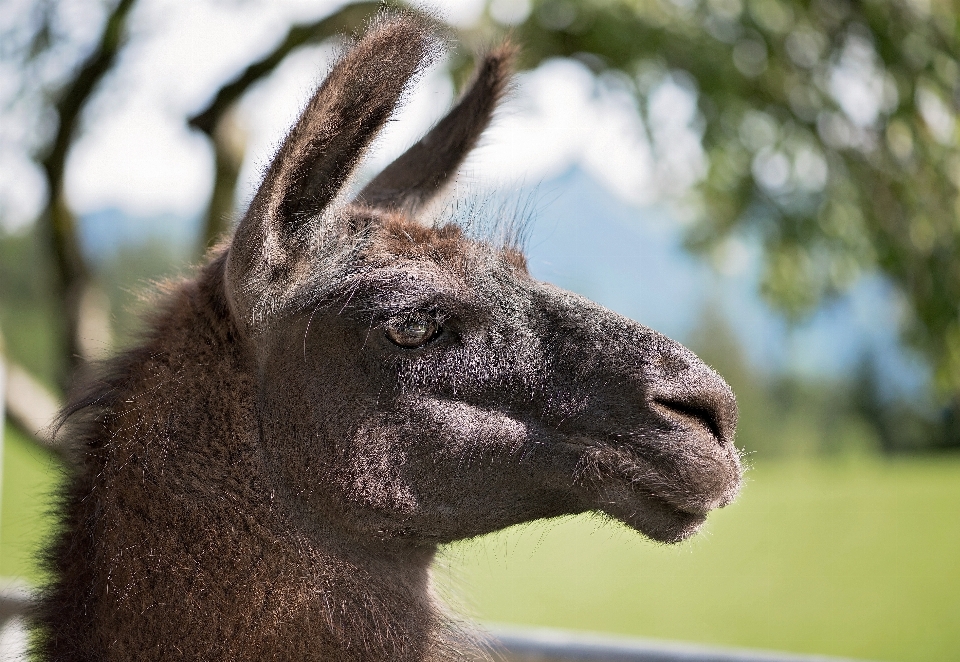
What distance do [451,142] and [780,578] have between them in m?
15.3

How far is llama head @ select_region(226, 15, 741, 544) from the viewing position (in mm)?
2459

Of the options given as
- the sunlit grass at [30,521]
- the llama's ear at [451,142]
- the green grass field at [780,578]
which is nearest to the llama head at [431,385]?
the llama's ear at [451,142]

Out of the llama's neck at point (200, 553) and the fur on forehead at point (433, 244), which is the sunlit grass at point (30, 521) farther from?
the fur on forehead at point (433, 244)

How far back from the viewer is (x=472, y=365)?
2.59 metres

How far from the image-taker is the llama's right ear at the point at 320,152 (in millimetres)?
2371

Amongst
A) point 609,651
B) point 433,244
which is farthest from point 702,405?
point 609,651

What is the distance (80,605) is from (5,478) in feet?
72.3

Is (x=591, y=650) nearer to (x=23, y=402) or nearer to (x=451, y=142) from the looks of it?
(x=451, y=142)

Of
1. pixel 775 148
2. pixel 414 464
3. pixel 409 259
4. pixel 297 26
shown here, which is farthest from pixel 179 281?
pixel 775 148

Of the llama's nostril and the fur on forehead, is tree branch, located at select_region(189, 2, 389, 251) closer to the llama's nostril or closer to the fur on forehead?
the fur on forehead

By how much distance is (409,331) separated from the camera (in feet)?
8.54

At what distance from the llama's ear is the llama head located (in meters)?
0.65

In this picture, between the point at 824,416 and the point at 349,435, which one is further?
the point at 824,416

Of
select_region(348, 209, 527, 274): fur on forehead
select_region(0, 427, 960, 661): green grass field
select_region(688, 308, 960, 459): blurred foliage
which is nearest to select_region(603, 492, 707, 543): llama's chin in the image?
select_region(348, 209, 527, 274): fur on forehead
